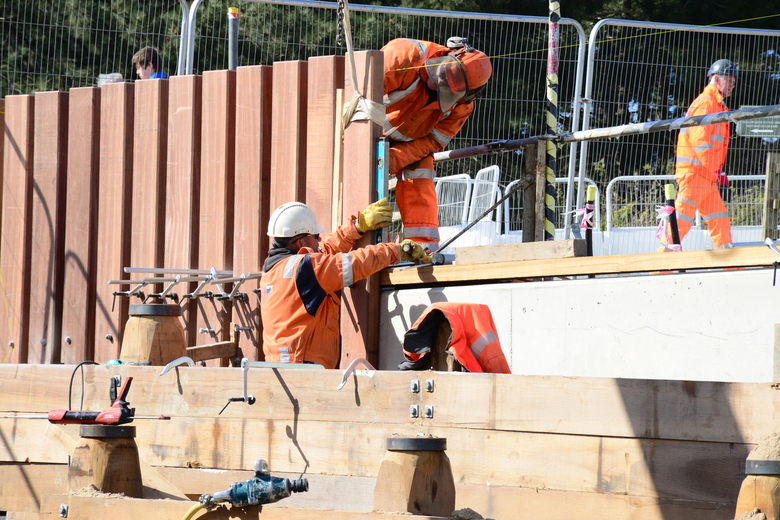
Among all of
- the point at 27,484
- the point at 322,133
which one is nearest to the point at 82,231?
the point at 322,133

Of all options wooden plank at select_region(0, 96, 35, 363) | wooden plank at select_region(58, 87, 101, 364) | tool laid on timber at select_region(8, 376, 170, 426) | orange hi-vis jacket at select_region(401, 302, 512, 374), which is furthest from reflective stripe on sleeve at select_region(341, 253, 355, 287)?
wooden plank at select_region(0, 96, 35, 363)

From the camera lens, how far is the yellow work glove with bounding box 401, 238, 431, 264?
21.3 ft

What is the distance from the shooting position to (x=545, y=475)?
12.7 ft

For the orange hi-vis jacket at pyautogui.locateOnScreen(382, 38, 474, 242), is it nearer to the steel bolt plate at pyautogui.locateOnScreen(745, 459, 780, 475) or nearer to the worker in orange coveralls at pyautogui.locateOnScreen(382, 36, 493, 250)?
the worker in orange coveralls at pyautogui.locateOnScreen(382, 36, 493, 250)

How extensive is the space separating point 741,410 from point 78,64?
1233cm

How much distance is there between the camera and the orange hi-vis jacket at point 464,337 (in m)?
5.05

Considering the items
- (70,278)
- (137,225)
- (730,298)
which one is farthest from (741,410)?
(70,278)

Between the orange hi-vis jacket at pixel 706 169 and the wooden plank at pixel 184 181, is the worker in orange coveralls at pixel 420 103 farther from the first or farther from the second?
the orange hi-vis jacket at pixel 706 169

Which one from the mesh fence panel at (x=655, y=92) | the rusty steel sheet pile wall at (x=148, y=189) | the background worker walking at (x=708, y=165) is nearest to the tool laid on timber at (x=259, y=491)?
the rusty steel sheet pile wall at (x=148, y=189)

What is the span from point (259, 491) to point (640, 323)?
9.62ft

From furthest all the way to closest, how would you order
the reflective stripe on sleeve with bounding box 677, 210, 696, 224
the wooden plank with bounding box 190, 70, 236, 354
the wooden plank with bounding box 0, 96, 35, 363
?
the reflective stripe on sleeve with bounding box 677, 210, 696, 224, the wooden plank with bounding box 0, 96, 35, 363, the wooden plank with bounding box 190, 70, 236, 354

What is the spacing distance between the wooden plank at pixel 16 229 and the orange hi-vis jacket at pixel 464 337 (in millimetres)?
4926

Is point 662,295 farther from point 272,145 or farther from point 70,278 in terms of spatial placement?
point 70,278

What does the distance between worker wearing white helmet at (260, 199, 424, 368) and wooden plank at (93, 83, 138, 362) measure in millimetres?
2240
